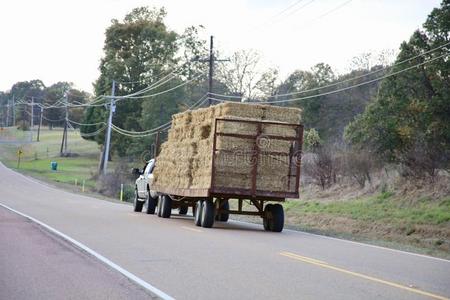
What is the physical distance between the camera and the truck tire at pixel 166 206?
25438 mm

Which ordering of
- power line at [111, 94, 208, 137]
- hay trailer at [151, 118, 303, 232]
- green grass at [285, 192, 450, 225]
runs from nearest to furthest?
hay trailer at [151, 118, 303, 232] < green grass at [285, 192, 450, 225] < power line at [111, 94, 208, 137]

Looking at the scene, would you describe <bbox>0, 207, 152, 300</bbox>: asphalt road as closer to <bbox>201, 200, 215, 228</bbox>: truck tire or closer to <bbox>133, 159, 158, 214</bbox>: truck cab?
<bbox>201, 200, 215, 228</bbox>: truck tire

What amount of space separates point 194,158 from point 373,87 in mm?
33046

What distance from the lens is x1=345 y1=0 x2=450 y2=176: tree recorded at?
987 inches

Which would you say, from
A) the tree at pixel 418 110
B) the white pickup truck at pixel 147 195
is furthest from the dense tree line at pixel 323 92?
the white pickup truck at pixel 147 195

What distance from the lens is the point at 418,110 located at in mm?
25562

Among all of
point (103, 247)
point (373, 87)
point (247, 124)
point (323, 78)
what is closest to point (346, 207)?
point (247, 124)

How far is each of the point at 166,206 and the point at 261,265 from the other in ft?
44.3

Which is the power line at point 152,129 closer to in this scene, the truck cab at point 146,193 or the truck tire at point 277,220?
the truck cab at point 146,193

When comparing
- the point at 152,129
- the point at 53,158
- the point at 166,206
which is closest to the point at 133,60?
the point at 152,129

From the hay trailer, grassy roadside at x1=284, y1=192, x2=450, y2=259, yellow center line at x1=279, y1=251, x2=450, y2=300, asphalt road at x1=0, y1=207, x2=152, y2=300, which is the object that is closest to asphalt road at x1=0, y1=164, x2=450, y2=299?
yellow center line at x1=279, y1=251, x2=450, y2=300

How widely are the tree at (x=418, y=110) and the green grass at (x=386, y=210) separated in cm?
160

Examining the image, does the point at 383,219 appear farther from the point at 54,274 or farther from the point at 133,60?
the point at 133,60

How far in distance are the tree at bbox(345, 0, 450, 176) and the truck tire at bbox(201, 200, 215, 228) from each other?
8800 millimetres
